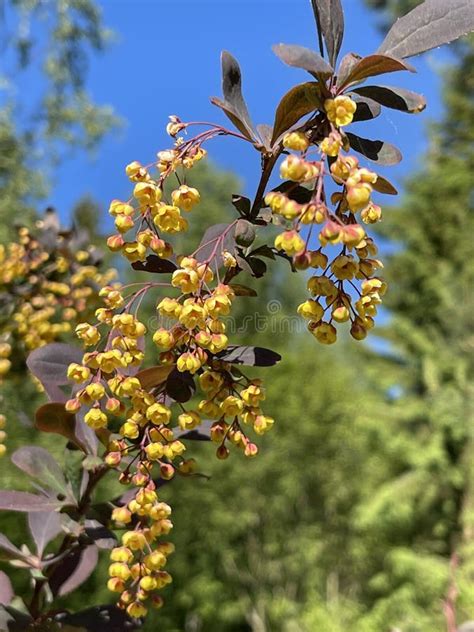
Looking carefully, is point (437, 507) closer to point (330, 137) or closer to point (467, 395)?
point (467, 395)

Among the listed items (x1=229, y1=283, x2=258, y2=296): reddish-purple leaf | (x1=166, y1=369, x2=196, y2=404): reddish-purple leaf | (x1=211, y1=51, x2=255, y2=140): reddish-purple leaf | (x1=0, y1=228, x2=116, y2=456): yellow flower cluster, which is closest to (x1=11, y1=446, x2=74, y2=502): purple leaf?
(x1=166, y1=369, x2=196, y2=404): reddish-purple leaf

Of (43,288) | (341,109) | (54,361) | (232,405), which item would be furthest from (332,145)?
(43,288)

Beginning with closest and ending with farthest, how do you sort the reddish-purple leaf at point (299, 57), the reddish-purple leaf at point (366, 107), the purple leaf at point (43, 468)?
1. the reddish-purple leaf at point (299, 57)
2. the reddish-purple leaf at point (366, 107)
3. the purple leaf at point (43, 468)

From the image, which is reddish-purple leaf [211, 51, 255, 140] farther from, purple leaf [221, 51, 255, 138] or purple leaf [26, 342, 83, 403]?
purple leaf [26, 342, 83, 403]

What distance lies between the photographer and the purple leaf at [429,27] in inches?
21.5

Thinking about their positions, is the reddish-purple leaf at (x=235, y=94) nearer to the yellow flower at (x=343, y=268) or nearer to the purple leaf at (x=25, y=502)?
the yellow flower at (x=343, y=268)

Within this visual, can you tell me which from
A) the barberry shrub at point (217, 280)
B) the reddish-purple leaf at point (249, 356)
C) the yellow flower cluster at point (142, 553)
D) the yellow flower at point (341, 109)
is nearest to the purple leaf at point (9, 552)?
the barberry shrub at point (217, 280)

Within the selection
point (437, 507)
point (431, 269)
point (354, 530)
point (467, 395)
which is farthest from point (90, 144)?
A: point (354, 530)

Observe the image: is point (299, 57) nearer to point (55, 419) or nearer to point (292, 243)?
point (292, 243)

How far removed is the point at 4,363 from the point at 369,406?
6.14 meters

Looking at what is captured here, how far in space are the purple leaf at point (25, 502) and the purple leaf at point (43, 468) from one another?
0.06ft

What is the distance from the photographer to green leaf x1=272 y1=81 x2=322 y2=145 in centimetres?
54

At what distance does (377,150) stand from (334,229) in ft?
0.48

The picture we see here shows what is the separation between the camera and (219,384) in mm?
603
